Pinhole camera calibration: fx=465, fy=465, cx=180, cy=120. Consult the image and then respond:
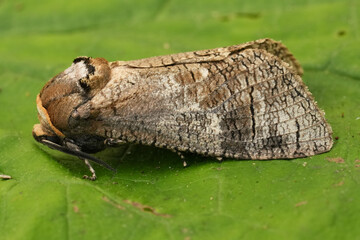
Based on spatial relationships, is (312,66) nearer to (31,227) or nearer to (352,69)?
(352,69)

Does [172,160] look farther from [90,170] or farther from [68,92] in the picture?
[68,92]

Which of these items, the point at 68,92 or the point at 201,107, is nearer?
the point at 201,107

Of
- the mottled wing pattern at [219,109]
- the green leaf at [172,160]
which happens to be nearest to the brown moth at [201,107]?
the mottled wing pattern at [219,109]

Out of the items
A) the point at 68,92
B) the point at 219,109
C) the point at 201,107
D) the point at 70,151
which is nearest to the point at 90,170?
the point at 70,151

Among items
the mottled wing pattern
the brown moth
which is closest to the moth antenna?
the brown moth

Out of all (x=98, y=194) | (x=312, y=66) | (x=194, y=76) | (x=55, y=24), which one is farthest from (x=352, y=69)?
(x=55, y=24)

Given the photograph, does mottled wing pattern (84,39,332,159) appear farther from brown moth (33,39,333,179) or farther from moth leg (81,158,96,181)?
moth leg (81,158,96,181)
